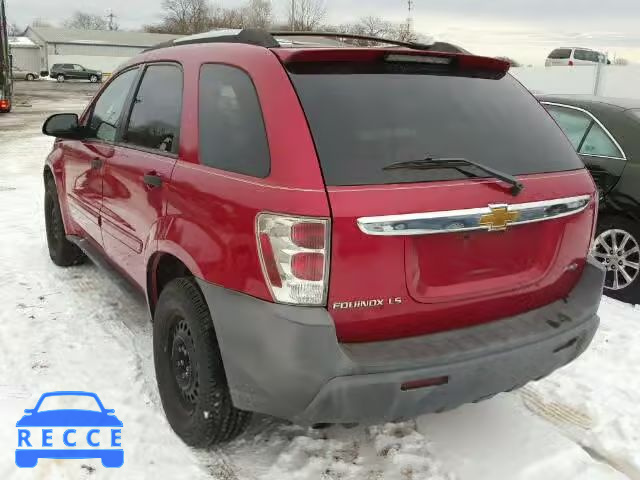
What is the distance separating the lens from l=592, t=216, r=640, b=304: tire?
479 centimetres

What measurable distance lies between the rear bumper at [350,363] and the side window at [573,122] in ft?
11.2

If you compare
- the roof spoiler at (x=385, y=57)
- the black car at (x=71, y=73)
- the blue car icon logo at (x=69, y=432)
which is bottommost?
the blue car icon logo at (x=69, y=432)

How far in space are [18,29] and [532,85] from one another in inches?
4185

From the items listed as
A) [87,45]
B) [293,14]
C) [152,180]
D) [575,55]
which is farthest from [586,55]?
[87,45]

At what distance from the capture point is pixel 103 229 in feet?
12.8

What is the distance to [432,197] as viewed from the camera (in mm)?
2252

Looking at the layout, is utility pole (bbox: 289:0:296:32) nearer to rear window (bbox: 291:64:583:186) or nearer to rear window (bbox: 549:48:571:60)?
rear window (bbox: 549:48:571:60)

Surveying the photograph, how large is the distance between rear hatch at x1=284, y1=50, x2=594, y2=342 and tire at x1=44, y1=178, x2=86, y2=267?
3.55m

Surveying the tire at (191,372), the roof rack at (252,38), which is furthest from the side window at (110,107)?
the tire at (191,372)

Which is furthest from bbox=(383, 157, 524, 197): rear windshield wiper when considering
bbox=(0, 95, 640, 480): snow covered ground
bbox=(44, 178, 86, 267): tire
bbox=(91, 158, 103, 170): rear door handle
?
bbox=(44, 178, 86, 267): tire

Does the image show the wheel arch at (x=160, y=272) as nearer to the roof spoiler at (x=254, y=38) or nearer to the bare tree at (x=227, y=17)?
the roof spoiler at (x=254, y=38)

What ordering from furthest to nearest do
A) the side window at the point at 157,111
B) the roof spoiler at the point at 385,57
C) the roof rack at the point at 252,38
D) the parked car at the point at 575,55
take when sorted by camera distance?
the parked car at the point at 575,55 → the side window at the point at 157,111 → the roof rack at the point at 252,38 → the roof spoiler at the point at 385,57

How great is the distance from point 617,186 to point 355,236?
362cm

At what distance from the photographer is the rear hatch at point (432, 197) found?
218 cm
